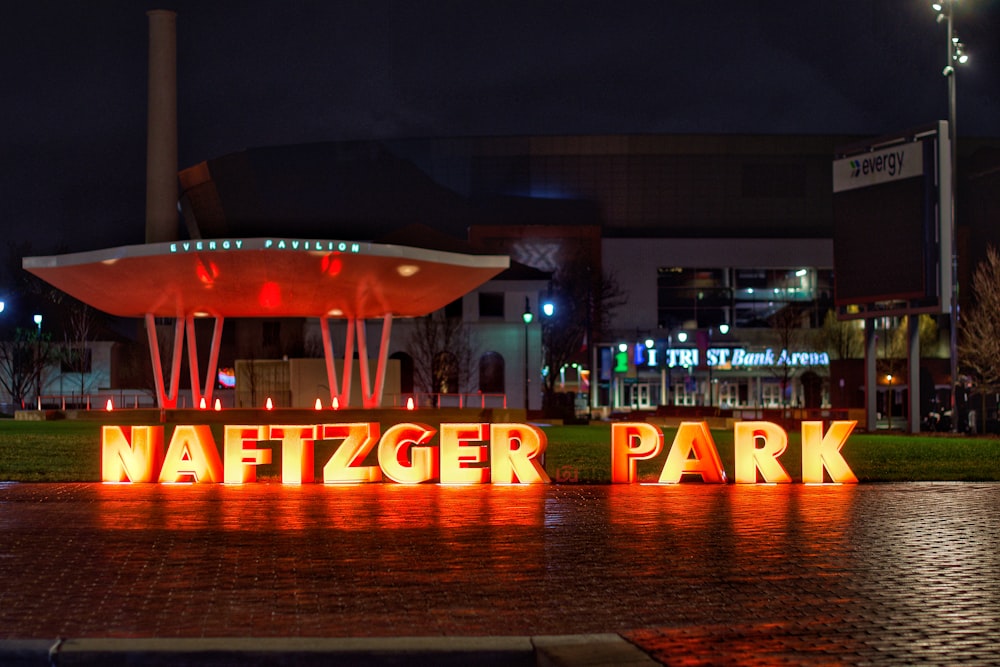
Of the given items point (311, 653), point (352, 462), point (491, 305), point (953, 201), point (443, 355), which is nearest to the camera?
point (311, 653)

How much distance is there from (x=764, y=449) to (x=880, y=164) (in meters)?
30.5

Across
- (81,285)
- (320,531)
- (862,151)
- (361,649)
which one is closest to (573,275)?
(862,151)

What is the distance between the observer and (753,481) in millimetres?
19609

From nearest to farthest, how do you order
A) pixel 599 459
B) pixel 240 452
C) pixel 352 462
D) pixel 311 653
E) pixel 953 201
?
1. pixel 311 653
2. pixel 352 462
3. pixel 240 452
4. pixel 599 459
5. pixel 953 201

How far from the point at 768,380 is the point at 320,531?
88618mm

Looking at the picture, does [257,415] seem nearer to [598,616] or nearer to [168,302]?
[168,302]

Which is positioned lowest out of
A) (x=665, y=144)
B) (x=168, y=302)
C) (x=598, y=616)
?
(x=598, y=616)

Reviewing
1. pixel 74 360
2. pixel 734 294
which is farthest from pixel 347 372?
pixel 734 294

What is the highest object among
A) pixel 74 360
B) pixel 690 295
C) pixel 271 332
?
pixel 690 295

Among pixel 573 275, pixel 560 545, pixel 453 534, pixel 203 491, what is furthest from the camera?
pixel 573 275

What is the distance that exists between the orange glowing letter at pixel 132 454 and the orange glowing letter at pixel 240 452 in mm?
1072

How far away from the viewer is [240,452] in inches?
765

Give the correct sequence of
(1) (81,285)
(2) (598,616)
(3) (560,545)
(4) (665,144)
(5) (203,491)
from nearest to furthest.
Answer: (2) (598,616), (3) (560,545), (5) (203,491), (1) (81,285), (4) (665,144)

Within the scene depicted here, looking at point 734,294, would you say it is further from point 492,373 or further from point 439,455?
point 439,455
